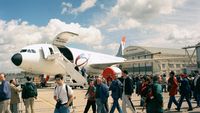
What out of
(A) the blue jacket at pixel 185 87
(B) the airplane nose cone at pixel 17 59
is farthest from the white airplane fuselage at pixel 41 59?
(A) the blue jacket at pixel 185 87

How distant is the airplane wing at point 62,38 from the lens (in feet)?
102

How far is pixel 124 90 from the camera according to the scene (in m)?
11.5

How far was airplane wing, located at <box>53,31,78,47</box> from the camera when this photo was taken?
102 feet

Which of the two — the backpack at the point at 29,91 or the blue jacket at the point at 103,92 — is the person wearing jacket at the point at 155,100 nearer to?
the blue jacket at the point at 103,92

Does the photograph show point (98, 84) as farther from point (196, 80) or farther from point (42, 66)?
point (42, 66)

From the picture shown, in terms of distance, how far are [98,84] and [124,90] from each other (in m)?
1.00

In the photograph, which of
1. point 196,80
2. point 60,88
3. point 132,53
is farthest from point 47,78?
point 132,53

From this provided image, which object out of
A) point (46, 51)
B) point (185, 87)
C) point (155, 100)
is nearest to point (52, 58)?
point (46, 51)

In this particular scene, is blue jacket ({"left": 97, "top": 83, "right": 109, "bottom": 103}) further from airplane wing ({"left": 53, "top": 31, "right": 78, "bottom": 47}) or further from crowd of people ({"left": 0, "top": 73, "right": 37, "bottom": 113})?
airplane wing ({"left": 53, "top": 31, "right": 78, "bottom": 47})

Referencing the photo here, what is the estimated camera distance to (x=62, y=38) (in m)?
31.5

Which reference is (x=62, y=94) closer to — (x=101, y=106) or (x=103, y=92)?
(x=103, y=92)

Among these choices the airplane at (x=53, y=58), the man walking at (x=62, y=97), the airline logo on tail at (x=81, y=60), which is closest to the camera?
the man walking at (x=62, y=97)

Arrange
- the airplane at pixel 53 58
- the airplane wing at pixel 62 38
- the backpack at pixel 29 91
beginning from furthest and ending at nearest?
the airplane wing at pixel 62 38 → the airplane at pixel 53 58 → the backpack at pixel 29 91

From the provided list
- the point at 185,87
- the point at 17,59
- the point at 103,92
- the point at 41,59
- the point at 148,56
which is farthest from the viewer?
the point at 148,56
